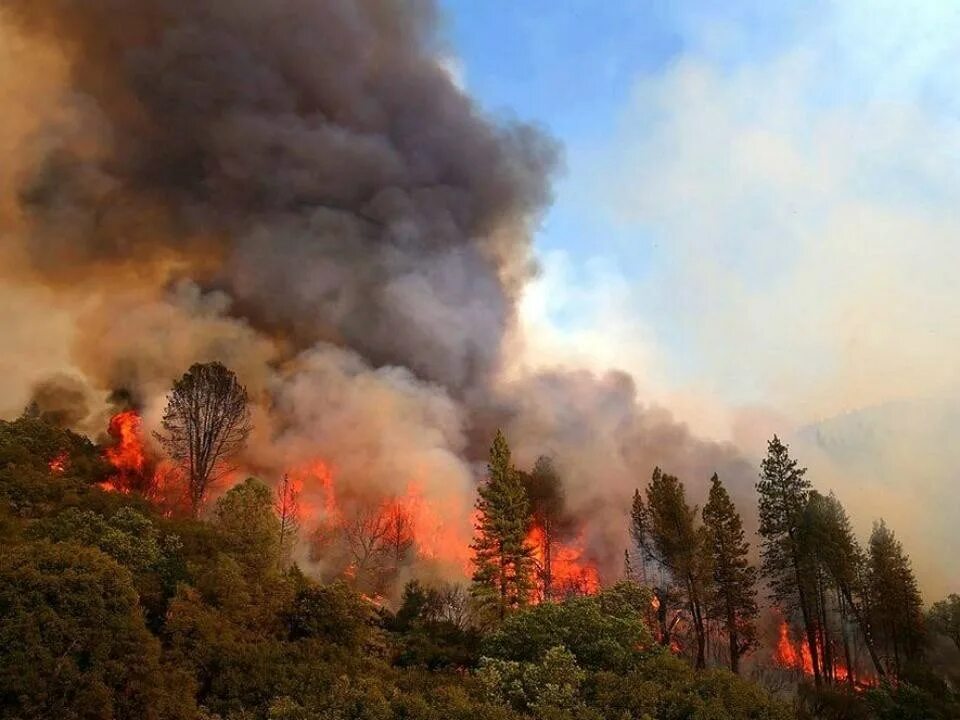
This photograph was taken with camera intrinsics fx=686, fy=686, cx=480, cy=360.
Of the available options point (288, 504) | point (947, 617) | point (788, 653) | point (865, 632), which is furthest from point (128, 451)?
point (947, 617)

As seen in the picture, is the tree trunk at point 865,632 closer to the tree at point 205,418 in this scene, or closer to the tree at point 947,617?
the tree at point 947,617

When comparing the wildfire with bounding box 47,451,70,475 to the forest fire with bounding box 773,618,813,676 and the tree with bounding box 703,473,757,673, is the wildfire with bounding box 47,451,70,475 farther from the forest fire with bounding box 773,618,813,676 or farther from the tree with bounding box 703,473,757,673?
the forest fire with bounding box 773,618,813,676

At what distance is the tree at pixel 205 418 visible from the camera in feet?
169

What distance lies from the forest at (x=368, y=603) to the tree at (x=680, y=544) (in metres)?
0.15

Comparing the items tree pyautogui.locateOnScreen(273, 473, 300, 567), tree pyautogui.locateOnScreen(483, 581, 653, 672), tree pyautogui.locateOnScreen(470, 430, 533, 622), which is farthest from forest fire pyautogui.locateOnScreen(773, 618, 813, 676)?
tree pyautogui.locateOnScreen(273, 473, 300, 567)

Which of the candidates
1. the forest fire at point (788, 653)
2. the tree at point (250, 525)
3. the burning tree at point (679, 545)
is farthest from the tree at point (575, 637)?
the forest fire at point (788, 653)

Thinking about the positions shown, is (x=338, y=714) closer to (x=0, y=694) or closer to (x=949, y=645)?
(x=0, y=694)

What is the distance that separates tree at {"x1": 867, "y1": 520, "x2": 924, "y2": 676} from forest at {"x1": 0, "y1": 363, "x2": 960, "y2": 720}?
0.17m

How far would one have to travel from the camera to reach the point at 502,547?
→ 1738 inches

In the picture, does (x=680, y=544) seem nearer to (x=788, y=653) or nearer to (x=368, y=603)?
(x=368, y=603)

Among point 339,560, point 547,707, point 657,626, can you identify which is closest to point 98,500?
point 547,707

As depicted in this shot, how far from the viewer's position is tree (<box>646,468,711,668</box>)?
143 feet

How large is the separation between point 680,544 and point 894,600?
19051 millimetres

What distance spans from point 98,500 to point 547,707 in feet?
70.6
